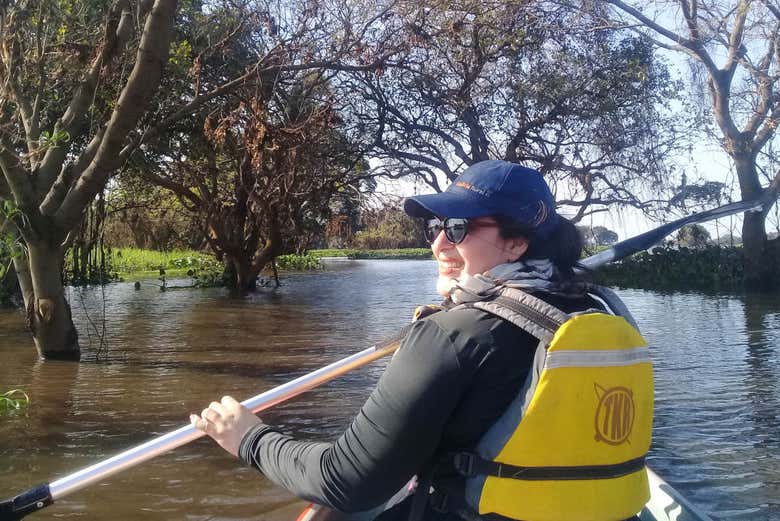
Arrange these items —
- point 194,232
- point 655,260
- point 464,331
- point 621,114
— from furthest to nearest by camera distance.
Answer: point 194,232
point 655,260
point 621,114
point 464,331

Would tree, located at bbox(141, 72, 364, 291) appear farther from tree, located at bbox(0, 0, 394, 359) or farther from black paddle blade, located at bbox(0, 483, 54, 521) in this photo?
black paddle blade, located at bbox(0, 483, 54, 521)

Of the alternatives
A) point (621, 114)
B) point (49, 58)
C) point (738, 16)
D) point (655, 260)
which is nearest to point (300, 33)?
point (49, 58)

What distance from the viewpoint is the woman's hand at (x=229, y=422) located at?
212 cm

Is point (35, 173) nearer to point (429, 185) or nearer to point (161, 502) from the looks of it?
point (161, 502)

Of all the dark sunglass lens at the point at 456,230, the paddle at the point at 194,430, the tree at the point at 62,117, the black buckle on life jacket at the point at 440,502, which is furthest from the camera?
the tree at the point at 62,117

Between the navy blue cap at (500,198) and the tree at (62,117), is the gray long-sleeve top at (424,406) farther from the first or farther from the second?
the tree at (62,117)

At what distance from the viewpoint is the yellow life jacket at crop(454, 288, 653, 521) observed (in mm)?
1800

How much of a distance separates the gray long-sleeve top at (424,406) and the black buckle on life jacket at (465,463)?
0.09 ft

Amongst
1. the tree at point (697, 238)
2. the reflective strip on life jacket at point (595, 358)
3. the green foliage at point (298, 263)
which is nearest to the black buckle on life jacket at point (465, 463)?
the reflective strip on life jacket at point (595, 358)

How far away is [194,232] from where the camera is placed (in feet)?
103

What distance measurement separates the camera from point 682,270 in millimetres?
23812

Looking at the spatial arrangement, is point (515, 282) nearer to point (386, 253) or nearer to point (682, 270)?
point (682, 270)

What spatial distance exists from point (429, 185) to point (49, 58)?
12.8m

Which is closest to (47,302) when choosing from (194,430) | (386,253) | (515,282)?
(194,430)
